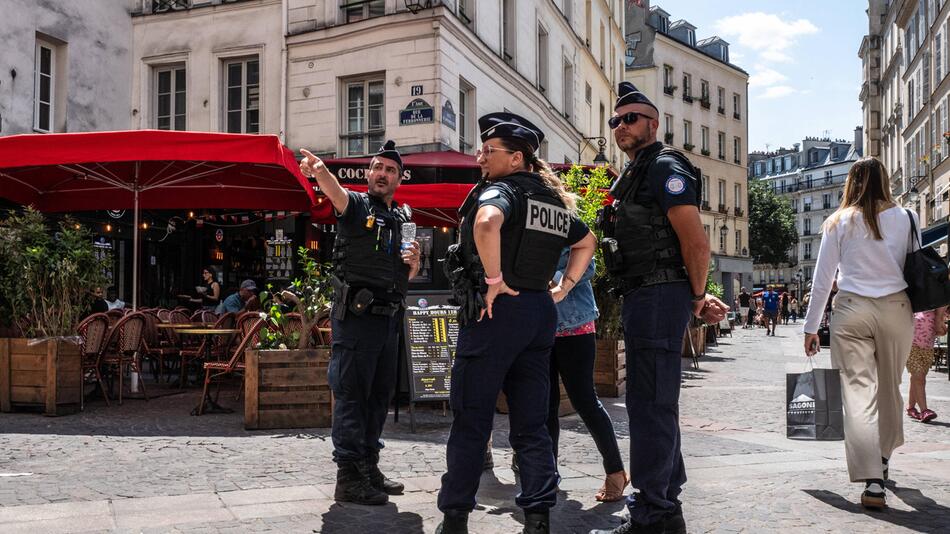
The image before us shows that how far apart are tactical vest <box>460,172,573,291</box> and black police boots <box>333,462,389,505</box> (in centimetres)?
153

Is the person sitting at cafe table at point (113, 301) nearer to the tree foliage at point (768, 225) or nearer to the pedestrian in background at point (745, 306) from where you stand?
the pedestrian in background at point (745, 306)

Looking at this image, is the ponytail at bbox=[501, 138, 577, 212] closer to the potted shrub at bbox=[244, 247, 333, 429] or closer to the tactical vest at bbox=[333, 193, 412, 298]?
the tactical vest at bbox=[333, 193, 412, 298]

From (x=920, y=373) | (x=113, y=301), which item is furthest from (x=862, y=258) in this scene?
(x=113, y=301)

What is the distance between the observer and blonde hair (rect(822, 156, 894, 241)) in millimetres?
4867

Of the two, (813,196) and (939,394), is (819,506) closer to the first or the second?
(939,394)

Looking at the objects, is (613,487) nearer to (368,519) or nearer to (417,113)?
(368,519)

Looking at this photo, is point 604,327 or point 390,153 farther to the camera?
point 604,327

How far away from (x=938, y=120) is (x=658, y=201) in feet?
107

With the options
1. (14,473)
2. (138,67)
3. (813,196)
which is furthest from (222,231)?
(813,196)

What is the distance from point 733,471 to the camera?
5617mm

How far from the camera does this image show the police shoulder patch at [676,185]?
3750 millimetres

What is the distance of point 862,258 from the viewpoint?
4.88 metres

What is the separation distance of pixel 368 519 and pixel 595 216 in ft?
17.4

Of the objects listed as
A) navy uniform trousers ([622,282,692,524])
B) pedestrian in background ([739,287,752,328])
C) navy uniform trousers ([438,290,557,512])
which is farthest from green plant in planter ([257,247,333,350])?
pedestrian in background ([739,287,752,328])
